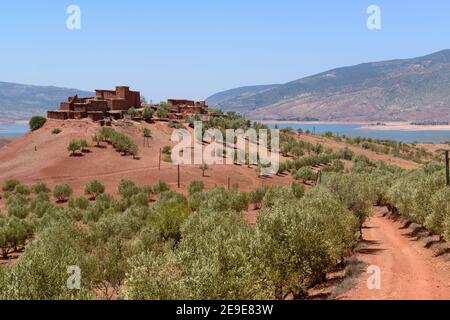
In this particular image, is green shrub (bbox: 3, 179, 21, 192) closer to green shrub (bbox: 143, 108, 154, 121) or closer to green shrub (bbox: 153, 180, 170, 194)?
A: green shrub (bbox: 153, 180, 170, 194)

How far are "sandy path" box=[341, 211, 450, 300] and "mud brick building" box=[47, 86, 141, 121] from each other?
80.3 metres

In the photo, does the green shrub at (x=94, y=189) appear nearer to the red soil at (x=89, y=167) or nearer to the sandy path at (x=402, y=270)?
the red soil at (x=89, y=167)

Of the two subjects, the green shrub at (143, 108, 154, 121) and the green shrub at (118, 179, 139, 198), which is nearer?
the green shrub at (118, 179, 139, 198)

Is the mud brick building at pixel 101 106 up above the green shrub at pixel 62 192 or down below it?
above

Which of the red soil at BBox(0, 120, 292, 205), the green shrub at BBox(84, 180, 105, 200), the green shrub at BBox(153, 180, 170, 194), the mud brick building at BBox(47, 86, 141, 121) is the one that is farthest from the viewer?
the mud brick building at BBox(47, 86, 141, 121)

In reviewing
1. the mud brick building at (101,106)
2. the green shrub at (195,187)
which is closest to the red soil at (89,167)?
the green shrub at (195,187)

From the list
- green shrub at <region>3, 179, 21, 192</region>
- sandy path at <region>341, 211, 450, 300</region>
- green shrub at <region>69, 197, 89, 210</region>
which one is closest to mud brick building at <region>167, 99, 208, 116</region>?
green shrub at <region>3, 179, 21, 192</region>

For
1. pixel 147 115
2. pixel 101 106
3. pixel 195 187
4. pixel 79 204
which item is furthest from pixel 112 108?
pixel 79 204

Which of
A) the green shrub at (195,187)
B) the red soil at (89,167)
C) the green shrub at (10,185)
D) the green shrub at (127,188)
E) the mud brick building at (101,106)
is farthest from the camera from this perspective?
the mud brick building at (101,106)

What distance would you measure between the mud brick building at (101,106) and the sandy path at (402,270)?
264 feet

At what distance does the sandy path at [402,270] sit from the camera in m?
28.6

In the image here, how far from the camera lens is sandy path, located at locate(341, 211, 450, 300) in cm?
2860

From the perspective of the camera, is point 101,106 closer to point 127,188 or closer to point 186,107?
point 186,107

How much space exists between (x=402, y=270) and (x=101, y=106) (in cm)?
9655
